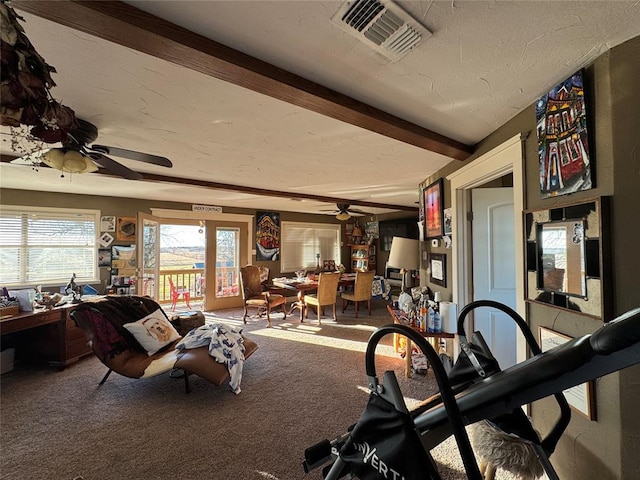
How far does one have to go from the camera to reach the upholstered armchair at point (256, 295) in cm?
495

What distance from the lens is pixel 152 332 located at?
2814mm

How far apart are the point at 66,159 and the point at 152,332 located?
1.81 m

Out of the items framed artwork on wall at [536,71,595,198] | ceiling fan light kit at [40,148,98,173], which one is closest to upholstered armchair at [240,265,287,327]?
ceiling fan light kit at [40,148,98,173]

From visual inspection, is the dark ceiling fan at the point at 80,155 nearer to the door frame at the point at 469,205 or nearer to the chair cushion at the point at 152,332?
the chair cushion at the point at 152,332

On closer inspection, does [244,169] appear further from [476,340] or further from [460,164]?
[476,340]

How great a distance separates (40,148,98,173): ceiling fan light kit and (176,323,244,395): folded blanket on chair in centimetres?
176

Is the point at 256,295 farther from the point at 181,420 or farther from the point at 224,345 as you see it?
the point at 181,420

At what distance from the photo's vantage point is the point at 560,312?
1432 mm

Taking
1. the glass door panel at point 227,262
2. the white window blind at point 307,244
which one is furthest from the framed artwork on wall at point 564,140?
the white window blind at point 307,244

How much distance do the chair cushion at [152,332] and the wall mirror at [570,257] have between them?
3190 mm

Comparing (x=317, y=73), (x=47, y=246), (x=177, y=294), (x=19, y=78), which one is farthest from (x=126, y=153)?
(x=177, y=294)

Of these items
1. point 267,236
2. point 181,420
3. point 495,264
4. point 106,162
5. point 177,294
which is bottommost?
point 181,420

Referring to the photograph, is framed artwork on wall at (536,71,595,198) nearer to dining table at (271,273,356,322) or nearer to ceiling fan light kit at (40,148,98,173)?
ceiling fan light kit at (40,148,98,173)

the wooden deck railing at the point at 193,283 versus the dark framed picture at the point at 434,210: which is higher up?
the dark framed picture at the point at 434,210
